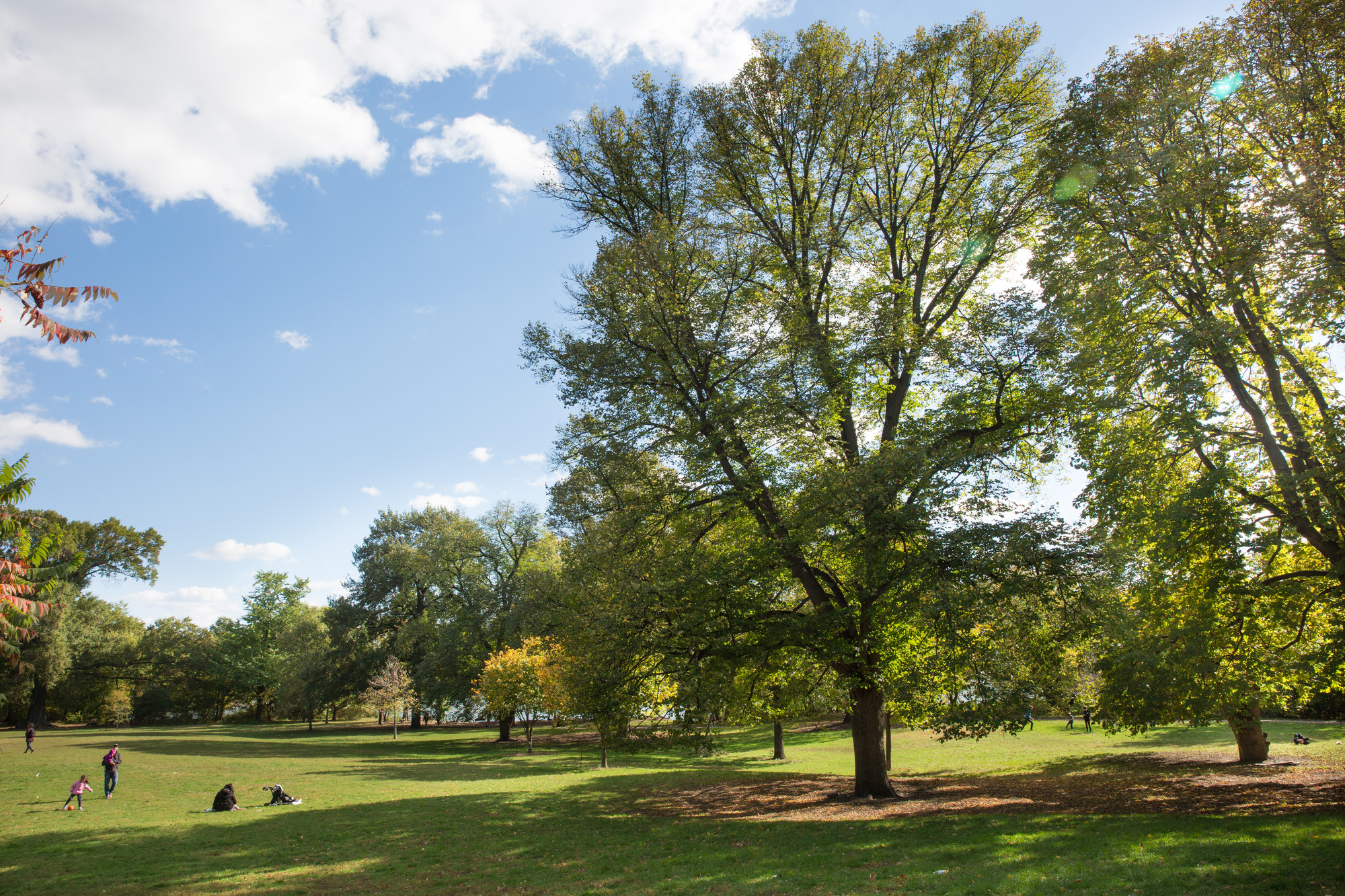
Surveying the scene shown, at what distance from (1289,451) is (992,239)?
8503 mm

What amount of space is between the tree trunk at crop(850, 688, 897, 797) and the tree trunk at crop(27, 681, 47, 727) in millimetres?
63322

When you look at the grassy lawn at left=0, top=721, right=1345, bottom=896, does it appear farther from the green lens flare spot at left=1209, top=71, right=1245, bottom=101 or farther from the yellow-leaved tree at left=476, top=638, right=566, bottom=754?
the green lens flare spot at left=1209, top=71, right=1245, bottom=101

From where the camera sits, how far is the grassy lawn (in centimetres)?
906

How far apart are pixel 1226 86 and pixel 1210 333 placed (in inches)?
212

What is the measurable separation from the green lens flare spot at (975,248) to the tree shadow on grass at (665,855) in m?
12.9

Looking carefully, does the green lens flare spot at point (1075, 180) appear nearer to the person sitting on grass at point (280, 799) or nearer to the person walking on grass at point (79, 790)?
the person sitting on grass at point (280, 799)

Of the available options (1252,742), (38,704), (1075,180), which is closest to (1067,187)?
(1075,180)

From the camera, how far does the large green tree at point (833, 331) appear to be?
13.7m

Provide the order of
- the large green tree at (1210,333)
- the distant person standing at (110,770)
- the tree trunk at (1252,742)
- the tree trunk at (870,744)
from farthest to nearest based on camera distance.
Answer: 1. the distant person standing at (110,770)
2. the tree trunk at (1252,742)
3. the tree trunk at (870,744)
4. the large green tree at (1210,333)

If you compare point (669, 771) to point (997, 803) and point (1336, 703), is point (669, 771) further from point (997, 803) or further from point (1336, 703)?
point (1336, 703)

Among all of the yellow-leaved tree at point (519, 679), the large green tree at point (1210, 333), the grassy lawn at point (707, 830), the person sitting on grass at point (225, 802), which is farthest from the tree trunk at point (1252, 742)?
the person sitting on grass at point (225, 802)

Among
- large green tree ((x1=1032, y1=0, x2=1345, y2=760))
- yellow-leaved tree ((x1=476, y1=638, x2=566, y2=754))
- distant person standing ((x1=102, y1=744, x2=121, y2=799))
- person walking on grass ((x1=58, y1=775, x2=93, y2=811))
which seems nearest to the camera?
large green tree ((x1=1032, y1=0, x2=1345, y2=760))

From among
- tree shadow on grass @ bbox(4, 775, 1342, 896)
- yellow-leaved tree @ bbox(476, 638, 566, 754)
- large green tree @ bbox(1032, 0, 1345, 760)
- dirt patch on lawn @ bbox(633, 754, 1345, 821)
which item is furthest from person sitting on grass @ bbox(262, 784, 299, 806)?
large green tree @ bbox(1032, 0, 1345, 760)

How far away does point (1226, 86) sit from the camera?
11.8m
